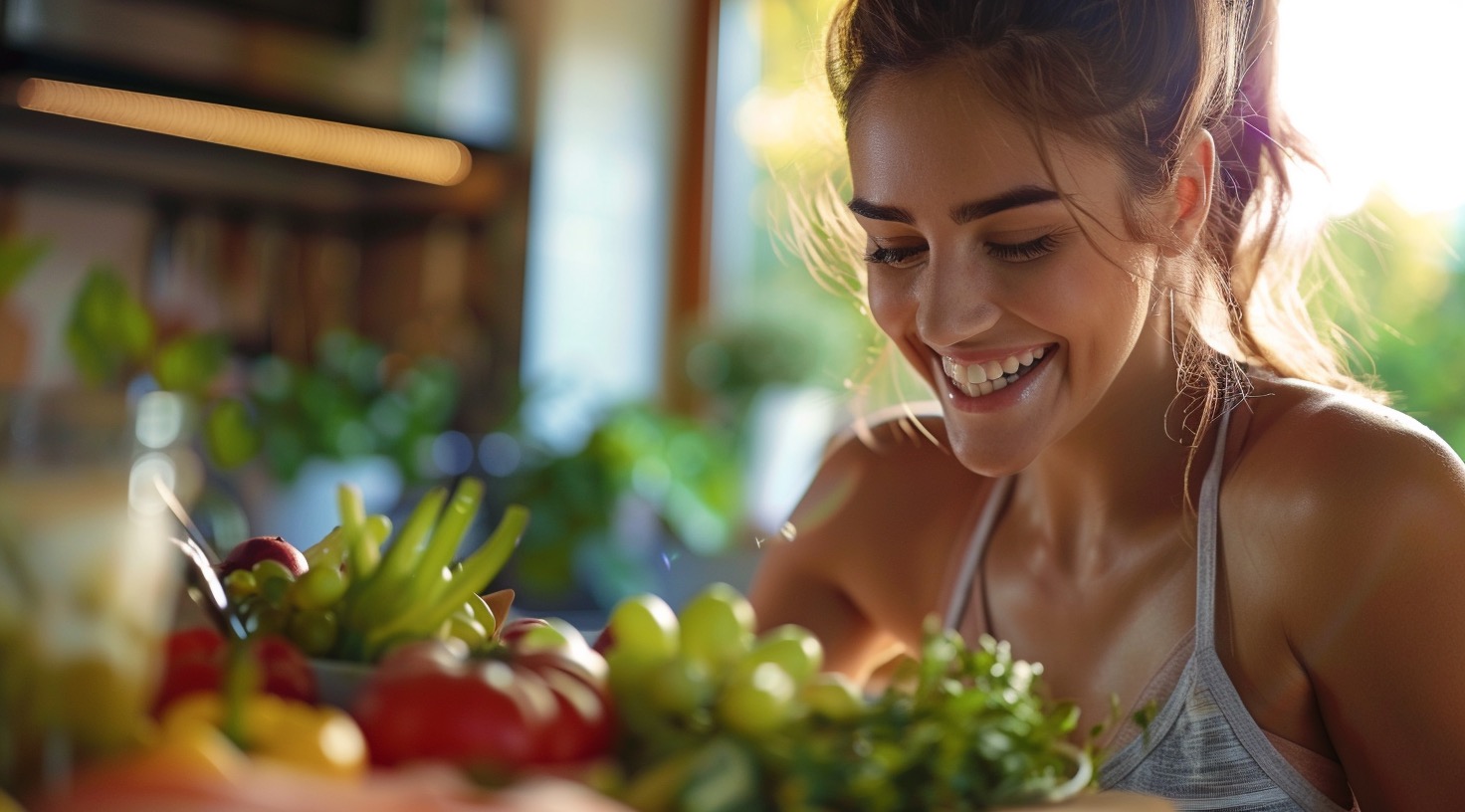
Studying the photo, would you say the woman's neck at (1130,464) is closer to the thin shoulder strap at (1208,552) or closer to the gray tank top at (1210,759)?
the thin shoulder strap at (1208,552)

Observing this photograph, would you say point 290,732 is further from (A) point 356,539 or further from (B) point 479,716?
(A) point 356,539

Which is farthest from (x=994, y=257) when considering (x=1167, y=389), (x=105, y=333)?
(x=105, y=333)

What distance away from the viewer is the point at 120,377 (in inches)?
112

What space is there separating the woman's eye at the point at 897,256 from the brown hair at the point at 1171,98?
125 millimetres

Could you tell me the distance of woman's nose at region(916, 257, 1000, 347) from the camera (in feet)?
3.39

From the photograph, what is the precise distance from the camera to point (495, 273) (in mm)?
3803

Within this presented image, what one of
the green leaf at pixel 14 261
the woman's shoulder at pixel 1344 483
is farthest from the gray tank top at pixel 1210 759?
the green leaf at pixel 14 261

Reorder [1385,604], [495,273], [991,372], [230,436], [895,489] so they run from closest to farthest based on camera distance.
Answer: [1385,604]
[991,372]
[895,489]
[230,436]
[495,273]

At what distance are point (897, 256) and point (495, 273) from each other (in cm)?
281

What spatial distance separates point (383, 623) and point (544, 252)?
3.16 m

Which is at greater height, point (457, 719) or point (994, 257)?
point (994, 257)

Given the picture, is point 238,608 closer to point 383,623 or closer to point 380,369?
point 383,623

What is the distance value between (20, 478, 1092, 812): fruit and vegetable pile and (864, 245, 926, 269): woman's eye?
21.3 inches

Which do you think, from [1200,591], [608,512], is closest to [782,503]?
[608,512]
